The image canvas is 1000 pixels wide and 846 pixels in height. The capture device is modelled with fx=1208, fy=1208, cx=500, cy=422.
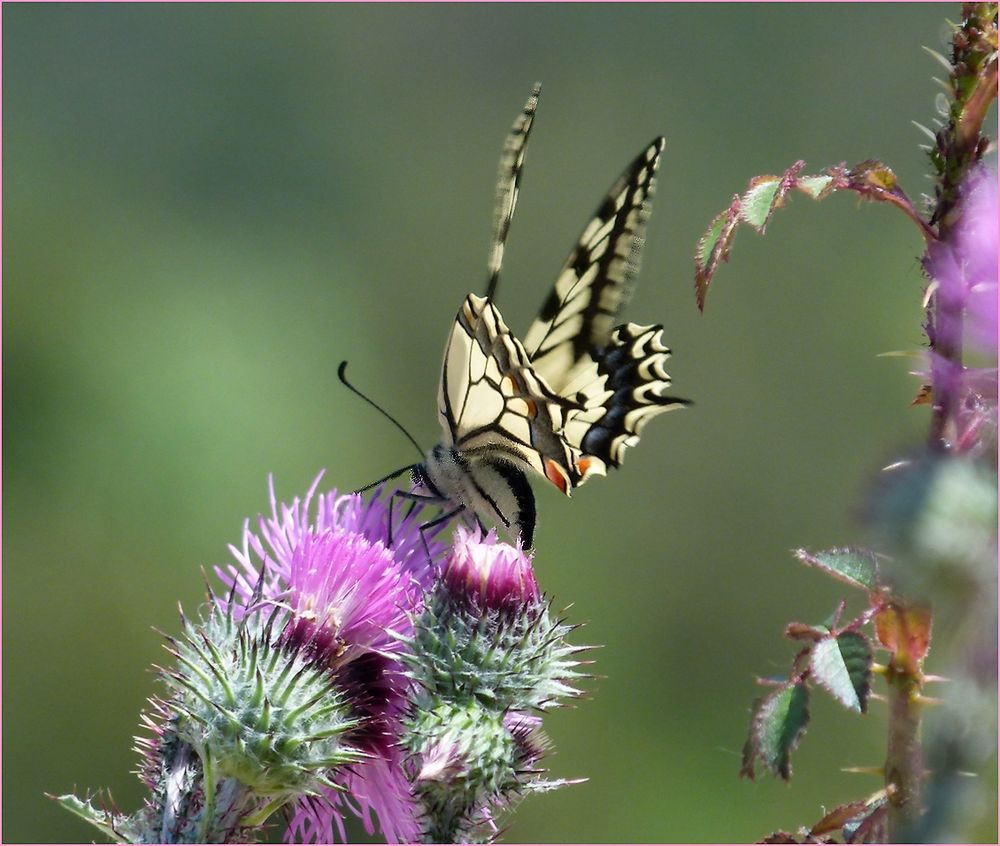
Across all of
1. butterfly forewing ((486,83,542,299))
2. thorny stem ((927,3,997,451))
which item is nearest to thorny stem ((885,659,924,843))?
thorny stem ((927,3,997,451))

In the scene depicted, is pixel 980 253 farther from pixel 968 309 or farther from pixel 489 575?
pixel 489 575

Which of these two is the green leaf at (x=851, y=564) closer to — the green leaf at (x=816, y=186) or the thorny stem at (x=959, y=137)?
the thorny stem at (x=959, y=137)

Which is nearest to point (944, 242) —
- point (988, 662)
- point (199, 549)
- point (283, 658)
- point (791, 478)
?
point (988, 662)

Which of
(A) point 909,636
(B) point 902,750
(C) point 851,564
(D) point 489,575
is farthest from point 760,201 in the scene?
(D) point 489,575

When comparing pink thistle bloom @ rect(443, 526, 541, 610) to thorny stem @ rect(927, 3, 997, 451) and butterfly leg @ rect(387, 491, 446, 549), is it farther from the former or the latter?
thorny stem @ rect(927, 3, 997, 451)

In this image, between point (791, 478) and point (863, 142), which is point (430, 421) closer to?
point (791, 478)

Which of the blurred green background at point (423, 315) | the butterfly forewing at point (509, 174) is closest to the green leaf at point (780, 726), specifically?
the butterfly forewing at point (509, 174)
